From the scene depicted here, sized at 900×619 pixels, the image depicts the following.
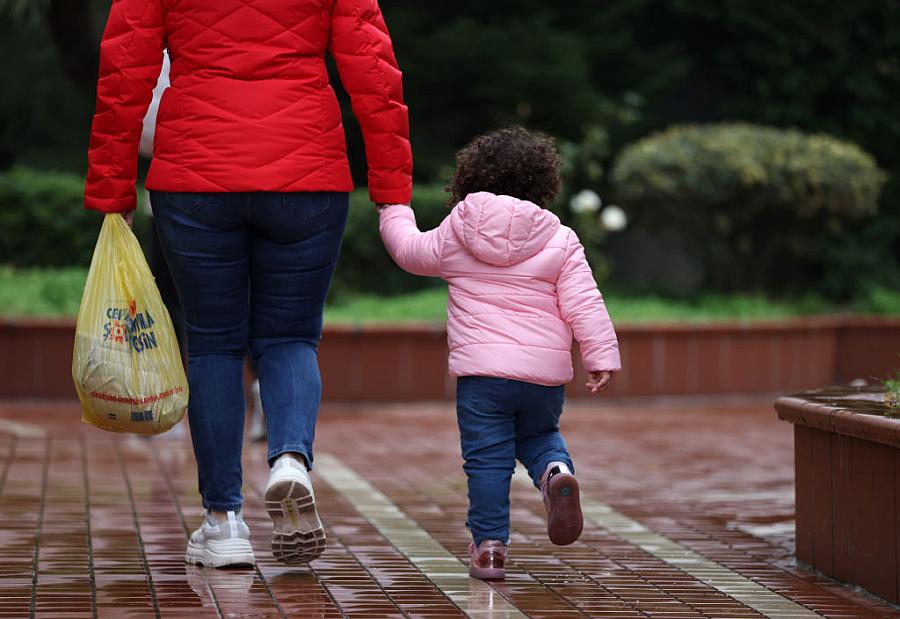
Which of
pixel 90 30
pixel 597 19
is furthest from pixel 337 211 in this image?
pixel 597 19

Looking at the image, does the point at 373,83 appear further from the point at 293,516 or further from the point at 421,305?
the point at 421,305

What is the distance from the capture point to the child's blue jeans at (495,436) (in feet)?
14.1

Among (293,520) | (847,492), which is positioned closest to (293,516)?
(293,520)

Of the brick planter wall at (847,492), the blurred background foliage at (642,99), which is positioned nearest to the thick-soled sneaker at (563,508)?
the brick planter wall at (847,492)

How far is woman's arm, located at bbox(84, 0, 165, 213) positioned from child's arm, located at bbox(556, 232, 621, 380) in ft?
4.05

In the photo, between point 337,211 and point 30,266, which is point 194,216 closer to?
point 337,211

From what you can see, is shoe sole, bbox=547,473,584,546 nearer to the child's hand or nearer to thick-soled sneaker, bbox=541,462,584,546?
thick-soled sneaker, bbox=541,462,584,546

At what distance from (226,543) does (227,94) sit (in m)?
1.25

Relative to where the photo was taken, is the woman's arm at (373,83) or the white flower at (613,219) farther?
the white flower at (613,219)

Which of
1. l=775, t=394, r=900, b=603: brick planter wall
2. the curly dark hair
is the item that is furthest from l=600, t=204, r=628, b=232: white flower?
the curly dark hair

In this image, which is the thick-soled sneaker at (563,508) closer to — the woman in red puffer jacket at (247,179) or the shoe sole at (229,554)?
the woman in red puffer jacket at (247,179)

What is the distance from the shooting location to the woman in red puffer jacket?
4.14 metres

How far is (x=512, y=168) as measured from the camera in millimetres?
4367

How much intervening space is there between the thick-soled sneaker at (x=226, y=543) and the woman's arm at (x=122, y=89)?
0.94 metres
